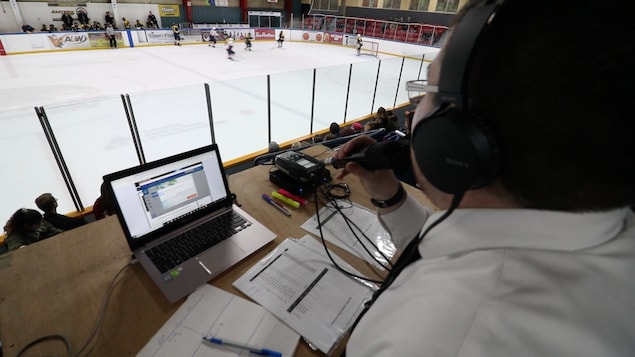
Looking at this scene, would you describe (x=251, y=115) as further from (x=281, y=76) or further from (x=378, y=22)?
(x=378, y=22)

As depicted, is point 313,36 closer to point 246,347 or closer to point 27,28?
point 27,28

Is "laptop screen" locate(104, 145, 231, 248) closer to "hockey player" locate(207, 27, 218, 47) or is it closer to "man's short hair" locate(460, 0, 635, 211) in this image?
"man's short hair" locate(460, 0, 635, 211)

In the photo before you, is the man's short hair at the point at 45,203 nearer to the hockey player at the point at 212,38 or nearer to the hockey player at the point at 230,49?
the hockey player at the point at 230,49

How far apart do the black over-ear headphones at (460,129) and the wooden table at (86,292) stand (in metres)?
0.54

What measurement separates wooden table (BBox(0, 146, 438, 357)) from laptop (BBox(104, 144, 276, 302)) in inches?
1.8

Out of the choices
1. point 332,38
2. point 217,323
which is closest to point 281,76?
point 217,323

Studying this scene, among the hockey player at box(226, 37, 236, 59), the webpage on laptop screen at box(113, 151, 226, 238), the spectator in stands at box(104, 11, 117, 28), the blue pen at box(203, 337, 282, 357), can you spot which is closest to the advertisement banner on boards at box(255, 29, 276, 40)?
the hockey player at box(226, 37, 236, 59)

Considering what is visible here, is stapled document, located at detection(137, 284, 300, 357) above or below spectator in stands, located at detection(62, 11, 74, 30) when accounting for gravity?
above

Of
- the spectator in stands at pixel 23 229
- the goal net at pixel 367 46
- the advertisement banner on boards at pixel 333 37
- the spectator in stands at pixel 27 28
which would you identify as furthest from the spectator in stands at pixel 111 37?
the spectator in stands at pixel 23 229

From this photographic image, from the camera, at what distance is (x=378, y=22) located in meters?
15.3

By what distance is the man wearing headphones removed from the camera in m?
0.34

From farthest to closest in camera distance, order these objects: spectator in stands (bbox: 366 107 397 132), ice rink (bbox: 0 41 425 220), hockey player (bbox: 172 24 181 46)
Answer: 1. hockey player (bbox: 172 24 181 46)
2. ice rink (bbox: 0 41 425 220)
3. spectator in stands (bbox: 366 107 397 132)

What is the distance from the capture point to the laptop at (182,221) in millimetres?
965

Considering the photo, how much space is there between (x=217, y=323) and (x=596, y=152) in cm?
86
